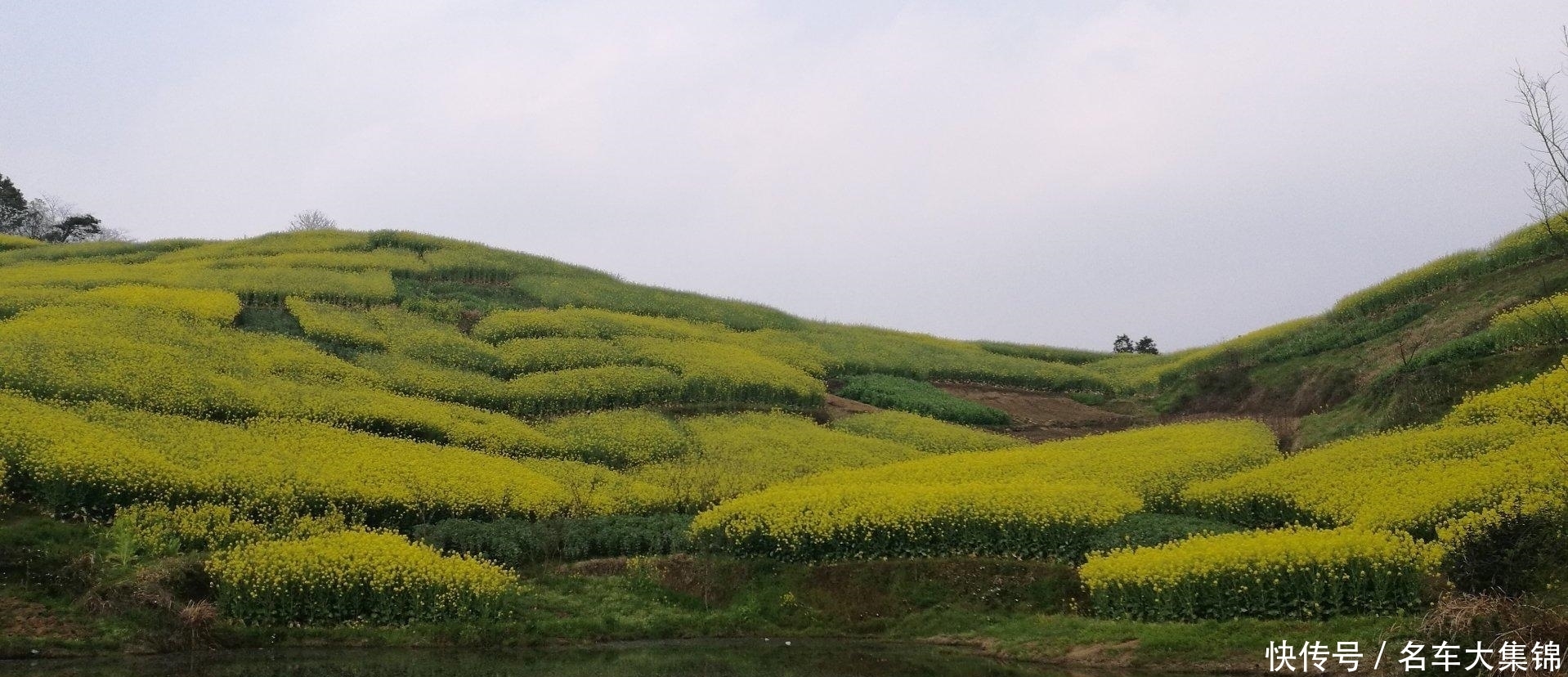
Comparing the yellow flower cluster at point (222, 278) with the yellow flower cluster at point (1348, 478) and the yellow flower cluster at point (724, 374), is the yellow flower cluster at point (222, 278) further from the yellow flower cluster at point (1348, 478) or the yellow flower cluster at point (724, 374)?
the yellow flower cluster at point (1348, 478)

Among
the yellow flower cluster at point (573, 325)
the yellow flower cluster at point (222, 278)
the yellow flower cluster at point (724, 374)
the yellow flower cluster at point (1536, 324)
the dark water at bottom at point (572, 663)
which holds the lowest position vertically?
the dark water at bottom at point (572, 663)

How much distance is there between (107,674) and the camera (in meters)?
14.4

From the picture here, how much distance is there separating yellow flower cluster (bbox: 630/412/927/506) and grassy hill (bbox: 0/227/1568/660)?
0.44ft

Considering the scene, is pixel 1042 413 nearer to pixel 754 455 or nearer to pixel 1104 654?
pixel 754 455

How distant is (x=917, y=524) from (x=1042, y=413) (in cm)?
1899

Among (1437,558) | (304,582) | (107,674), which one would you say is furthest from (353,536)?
(1437,558)

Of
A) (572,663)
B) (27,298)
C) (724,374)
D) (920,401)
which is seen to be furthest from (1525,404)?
(27,298)

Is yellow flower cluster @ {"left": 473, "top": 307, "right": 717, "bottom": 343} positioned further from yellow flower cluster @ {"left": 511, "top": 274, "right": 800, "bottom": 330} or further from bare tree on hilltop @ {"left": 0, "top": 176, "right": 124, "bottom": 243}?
bare tree on hilltop @ {"left": 0, "top": 176, "right": 124, "bottom": 243}

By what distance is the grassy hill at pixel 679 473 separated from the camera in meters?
16.8

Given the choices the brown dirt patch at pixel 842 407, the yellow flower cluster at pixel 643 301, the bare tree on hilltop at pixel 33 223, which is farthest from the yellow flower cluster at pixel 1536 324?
the bare tree on hilltop at pixel 33 223

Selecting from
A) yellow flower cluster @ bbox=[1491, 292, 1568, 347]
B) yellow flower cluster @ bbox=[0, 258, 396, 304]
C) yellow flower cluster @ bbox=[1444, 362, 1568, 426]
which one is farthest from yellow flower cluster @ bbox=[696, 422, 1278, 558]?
yellow flower cluster @ bbox=[0, 258, 396, 304]

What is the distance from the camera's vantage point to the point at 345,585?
17.3 metres

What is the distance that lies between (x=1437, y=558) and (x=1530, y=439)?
5957 millimetres

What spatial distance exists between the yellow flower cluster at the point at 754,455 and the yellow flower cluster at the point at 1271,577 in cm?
1035
